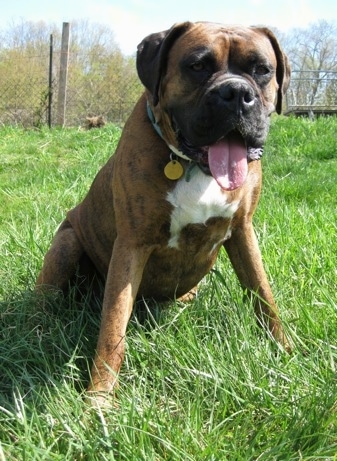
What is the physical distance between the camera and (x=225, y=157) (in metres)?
2.51

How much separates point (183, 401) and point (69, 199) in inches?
124

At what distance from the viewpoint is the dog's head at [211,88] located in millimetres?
2398

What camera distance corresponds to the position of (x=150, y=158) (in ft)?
8.43

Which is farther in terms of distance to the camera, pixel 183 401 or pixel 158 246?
pixel 158 246

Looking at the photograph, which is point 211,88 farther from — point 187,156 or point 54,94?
point 54,94

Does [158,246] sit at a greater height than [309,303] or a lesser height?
greater

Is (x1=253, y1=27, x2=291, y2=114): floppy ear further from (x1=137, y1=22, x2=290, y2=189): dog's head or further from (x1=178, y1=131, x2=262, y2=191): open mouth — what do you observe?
(x1=178, y1=131, x2=262, y2=191): open mouth

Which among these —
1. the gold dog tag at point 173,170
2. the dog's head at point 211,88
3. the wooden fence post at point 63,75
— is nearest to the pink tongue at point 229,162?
the dog's head at point 211,88

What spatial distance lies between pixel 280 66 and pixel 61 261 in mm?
1473

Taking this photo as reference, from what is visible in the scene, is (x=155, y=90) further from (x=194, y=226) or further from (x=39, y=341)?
(x=39, y=341)

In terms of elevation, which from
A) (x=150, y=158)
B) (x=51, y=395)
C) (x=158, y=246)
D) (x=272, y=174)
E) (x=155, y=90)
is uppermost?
(x=155, y=90)

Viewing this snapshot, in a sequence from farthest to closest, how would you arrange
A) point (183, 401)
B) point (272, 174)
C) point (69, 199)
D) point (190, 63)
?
1. point (272, 174)
2. point (69, 199)
3. point (190, 63)
4. point (183, 401)

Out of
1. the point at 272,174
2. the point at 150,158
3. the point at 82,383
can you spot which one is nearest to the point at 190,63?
the point at 150,158


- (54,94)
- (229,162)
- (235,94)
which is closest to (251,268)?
(229,162)
